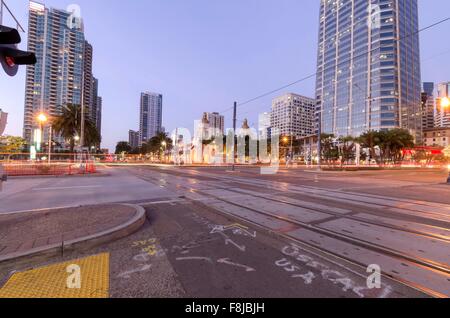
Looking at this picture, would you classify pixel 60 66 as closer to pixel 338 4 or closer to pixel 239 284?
pixel 239 284

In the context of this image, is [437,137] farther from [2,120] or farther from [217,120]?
[2,120]

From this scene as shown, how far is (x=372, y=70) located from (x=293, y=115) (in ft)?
204

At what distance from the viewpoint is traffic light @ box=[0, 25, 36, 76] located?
12.0ft

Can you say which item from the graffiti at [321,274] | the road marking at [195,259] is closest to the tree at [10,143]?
the road marking at [195,259]

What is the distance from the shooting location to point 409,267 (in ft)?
10.6

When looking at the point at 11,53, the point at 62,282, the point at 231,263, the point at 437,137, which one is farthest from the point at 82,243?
the point at 437,137

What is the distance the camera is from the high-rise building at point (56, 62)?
42312 mm

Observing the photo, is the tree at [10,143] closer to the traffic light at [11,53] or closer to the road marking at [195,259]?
the traffic light at [11,53]

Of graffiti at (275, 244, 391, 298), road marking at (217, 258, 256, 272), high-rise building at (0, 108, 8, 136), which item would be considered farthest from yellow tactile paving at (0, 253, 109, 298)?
high-rise building at (0, 108, 8, 136)

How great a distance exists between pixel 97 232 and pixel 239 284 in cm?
307

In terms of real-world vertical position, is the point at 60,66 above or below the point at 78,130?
above

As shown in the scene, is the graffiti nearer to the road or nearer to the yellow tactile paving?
the road

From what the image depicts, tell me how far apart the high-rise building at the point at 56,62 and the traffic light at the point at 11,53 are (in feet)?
64.0
